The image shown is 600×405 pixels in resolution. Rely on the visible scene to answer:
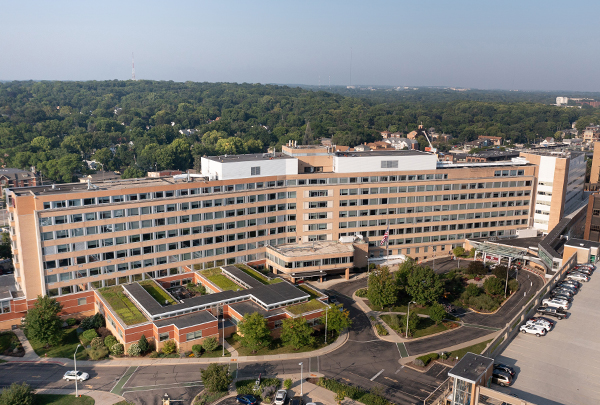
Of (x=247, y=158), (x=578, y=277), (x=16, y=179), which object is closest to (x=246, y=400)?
(x=578, y=277)

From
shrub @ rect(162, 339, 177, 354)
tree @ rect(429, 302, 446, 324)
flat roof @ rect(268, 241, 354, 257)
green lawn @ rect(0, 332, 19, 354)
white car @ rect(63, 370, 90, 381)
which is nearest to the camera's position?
white car @ rect(63, 370, 90, 381)

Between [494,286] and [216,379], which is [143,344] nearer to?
[216,379]

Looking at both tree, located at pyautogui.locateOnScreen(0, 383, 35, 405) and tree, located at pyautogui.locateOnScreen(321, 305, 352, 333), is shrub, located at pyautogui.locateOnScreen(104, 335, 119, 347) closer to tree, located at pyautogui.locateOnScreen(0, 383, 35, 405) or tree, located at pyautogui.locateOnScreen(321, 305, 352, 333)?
tree, located at pyautogui.locateOnScreen(0, 383, 35, 405)

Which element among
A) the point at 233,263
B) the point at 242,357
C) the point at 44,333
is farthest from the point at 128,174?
the point at 242,357

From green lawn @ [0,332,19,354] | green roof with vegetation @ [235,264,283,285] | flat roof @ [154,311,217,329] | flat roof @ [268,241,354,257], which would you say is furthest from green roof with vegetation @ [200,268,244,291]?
green lawn @ [0,332,19,354]

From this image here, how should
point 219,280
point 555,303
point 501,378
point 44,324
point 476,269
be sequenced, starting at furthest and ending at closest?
point 476,269
point 219,280
point 44,324
point 555,303
point 501,378

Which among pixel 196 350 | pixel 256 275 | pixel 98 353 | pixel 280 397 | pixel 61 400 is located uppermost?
pixel 256 275
